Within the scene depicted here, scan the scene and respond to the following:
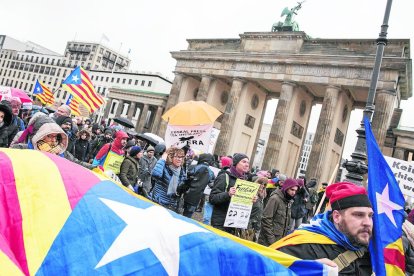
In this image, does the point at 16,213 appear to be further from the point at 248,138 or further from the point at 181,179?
the point at 248,138

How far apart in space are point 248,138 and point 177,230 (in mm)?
37618

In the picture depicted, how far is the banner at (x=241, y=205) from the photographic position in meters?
5.65

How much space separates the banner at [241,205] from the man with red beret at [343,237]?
2743 mm

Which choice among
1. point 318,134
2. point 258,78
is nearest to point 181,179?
point 318,134

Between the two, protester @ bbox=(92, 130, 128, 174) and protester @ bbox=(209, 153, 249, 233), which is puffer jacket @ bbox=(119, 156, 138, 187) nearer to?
protester @ bbox=(92, 130, 128, 174)

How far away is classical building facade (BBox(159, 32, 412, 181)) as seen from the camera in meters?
27.6

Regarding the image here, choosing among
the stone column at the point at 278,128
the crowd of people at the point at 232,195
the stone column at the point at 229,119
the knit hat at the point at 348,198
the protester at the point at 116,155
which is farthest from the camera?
the stone column at the point at 229,119

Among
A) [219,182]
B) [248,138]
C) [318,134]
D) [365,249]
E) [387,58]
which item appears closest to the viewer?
[365,249]

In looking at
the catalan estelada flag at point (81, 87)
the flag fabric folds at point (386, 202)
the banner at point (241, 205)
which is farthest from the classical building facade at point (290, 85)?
the flag fabric folds at point (386, 202)

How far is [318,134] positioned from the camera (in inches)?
1146

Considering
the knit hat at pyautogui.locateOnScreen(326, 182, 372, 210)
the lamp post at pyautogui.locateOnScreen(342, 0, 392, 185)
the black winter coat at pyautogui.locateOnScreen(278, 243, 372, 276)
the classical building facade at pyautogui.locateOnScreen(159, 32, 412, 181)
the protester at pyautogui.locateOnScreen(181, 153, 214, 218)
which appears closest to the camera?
the black winter coat at pyautogui.locateOnScreen(278, 243, 372, 276)

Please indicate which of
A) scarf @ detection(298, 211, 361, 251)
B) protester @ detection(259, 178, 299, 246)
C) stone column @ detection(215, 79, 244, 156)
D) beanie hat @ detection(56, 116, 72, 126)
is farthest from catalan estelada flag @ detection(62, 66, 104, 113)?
stone column @ detection(215, 79, 244, 156)

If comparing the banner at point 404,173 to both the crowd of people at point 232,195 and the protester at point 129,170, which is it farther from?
the protester at point 129,170

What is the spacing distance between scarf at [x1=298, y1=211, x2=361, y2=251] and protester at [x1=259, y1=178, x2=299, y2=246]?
298 centimetres
